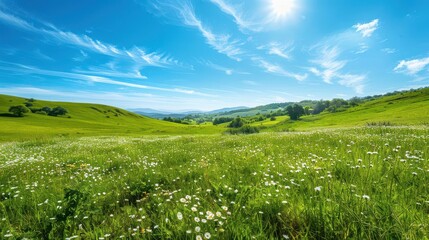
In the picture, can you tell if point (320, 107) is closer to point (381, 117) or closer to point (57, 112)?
point (381, 117)

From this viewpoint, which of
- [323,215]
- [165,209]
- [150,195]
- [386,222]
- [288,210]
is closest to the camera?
[386,222]

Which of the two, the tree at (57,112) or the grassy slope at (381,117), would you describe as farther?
the tree at (57,112)

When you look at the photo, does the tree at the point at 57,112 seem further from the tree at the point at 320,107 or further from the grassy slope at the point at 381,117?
the tree at the point at 320,107

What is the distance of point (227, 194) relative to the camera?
3842 millimetres

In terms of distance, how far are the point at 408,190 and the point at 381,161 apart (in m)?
1.62

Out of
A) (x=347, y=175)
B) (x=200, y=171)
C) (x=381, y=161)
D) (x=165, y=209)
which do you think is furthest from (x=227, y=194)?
(x=381, y=161)

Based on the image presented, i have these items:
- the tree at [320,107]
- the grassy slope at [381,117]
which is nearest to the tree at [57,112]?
the grassy slope at [381,117]

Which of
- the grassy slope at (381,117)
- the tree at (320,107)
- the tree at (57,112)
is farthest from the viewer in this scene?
the tree at (320,107)

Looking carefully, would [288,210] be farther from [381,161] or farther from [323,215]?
[381,161]

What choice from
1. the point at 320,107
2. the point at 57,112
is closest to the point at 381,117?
the point at 320,107

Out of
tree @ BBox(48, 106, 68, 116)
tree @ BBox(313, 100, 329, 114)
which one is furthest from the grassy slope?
tree @ BBox(48, 106, 68, 116)

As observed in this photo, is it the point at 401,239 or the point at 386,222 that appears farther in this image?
the point at 386,222

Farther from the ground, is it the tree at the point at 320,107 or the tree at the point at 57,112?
the tree at the point at 320,107

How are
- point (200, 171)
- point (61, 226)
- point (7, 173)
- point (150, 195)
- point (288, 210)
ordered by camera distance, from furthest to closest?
1. point (7, 173)
2. point (200, 171)
3. point (150, 195)
4. point (61, 226)
5. point (288, 210)
